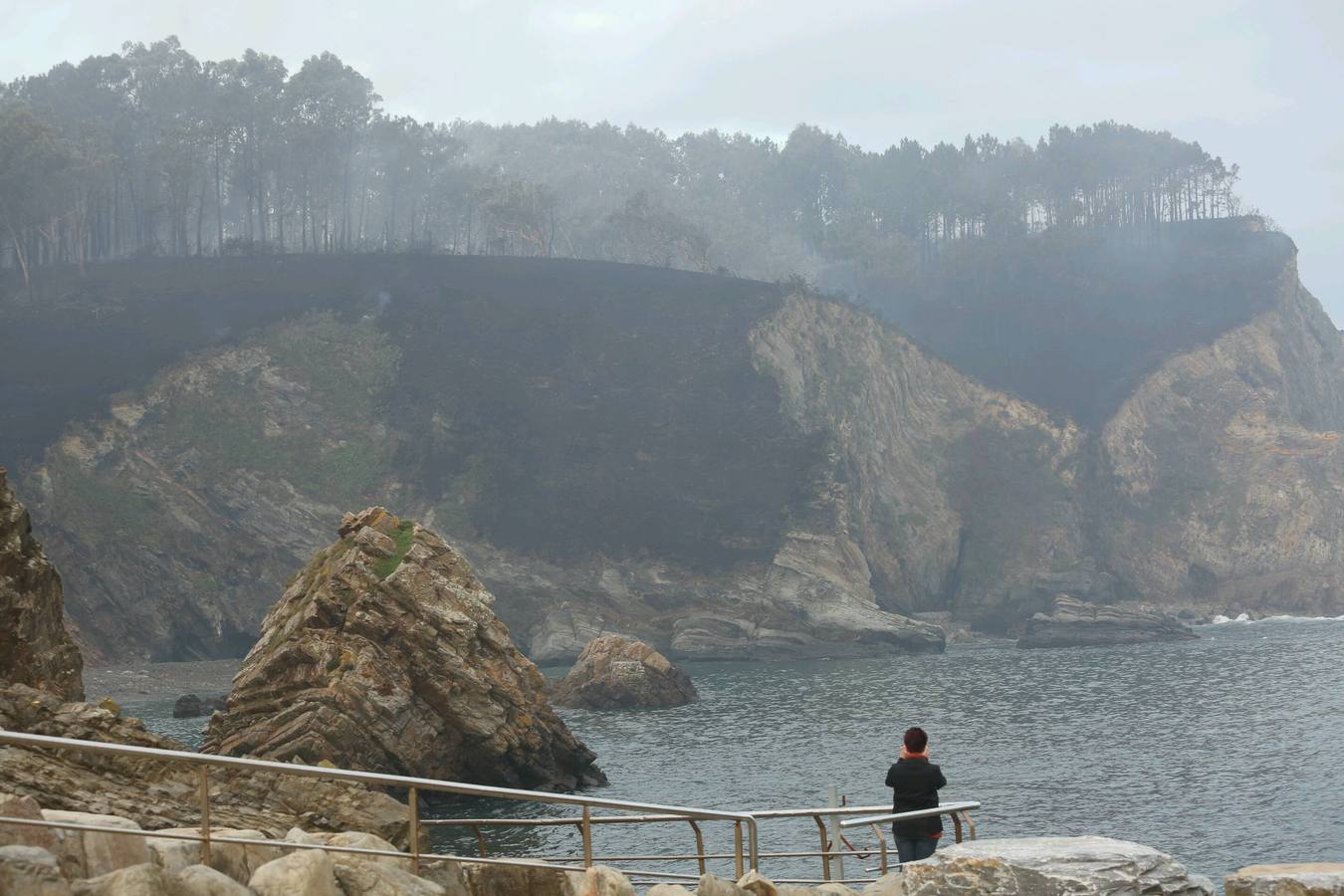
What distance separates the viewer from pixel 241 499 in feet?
305

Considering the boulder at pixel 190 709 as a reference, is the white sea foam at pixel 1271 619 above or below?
below

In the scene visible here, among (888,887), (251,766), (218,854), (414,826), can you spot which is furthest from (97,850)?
(888,887)

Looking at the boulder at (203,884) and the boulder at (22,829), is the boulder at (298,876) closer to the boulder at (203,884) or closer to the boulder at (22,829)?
the boulder at (203,884)

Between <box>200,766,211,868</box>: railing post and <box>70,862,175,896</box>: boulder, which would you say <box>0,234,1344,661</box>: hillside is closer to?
<box>200,766,211,868</box>: railing post

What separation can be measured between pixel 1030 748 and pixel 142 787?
35423mm

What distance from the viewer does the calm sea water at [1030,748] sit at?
1334 inches

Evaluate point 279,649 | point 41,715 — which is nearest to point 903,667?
point 279,649

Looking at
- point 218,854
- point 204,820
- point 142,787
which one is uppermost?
point 204,820

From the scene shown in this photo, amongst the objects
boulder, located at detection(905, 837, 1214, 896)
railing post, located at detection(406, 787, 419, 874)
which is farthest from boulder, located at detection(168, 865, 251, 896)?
boulder, located at detection(905, 837, 1214, 896)

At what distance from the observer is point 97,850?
9.59 meters

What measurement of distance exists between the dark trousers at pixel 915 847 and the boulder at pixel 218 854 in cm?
634

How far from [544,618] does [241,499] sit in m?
22.3

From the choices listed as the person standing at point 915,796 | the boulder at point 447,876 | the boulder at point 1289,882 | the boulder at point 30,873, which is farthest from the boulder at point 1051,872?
the boulder at point 30,873

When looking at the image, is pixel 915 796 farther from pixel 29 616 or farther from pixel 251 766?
pixel 29 616
